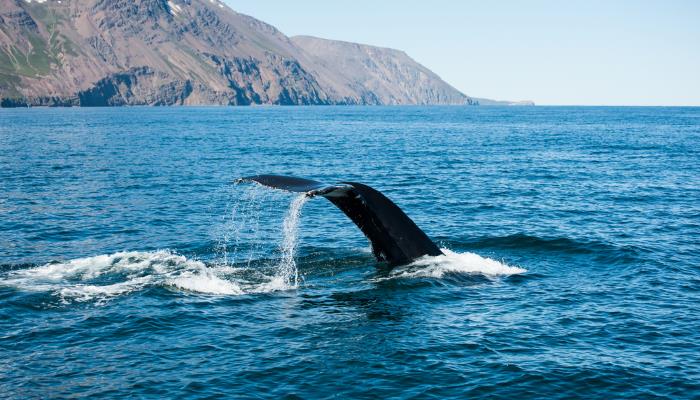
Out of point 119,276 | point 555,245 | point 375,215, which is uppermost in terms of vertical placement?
point 375,215

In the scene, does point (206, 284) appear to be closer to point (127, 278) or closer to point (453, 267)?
point (127, 278)

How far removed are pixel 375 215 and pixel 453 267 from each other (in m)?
3.70

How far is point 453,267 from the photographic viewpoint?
18.1 m

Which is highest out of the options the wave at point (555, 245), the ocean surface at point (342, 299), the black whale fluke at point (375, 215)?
the black whale fluke at point (375, 215)

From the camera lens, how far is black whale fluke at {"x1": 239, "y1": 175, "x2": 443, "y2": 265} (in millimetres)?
13508

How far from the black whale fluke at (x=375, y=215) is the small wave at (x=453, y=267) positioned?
222mm

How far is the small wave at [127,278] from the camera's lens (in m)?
16.8

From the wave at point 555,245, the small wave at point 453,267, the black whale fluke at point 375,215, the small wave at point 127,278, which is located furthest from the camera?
the wave at point 555,245

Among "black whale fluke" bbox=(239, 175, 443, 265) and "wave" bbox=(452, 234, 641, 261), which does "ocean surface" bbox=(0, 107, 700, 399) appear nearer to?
"wave" bbox=(452, 234, 641, 261)

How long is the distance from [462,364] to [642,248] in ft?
41.4

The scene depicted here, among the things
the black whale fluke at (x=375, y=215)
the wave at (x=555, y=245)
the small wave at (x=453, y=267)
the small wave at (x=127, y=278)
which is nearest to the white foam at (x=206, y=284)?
the small wave at (x=127, y=278)

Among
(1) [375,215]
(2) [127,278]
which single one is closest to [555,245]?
(1) [375,215]

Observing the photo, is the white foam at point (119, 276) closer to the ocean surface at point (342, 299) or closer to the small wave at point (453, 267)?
the ocean surface at point (342, 299)

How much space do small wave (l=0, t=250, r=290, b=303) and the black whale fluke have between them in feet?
9.16
